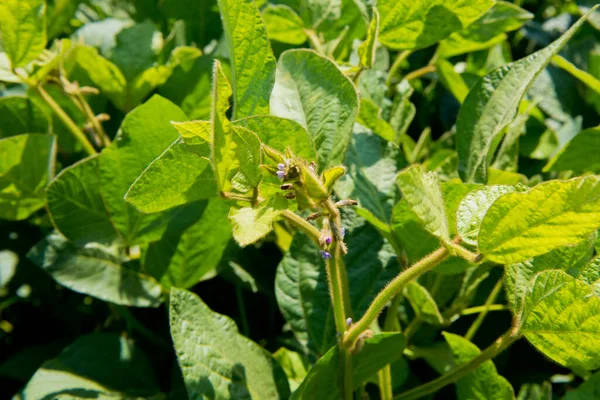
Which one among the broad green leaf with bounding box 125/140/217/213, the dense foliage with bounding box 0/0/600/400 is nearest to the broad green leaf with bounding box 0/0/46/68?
the dense foliage with bounding box 0/0/600/400

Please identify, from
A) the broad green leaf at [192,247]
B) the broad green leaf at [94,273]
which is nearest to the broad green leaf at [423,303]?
the broad green leaf at [192,247]

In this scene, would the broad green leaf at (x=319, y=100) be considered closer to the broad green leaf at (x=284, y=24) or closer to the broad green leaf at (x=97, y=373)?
the broad green leaf at (x=284, y=24)

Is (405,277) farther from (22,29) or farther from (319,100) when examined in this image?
(22,29)

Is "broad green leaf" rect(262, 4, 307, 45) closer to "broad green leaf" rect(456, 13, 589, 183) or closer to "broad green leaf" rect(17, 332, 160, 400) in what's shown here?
"broad green leaf" rect(456, 13, 589, 183)

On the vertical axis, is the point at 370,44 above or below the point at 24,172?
above

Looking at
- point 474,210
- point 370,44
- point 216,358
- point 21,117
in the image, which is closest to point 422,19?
point 370,44

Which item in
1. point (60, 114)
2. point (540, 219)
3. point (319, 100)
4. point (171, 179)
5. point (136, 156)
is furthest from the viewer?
point (60, 114)

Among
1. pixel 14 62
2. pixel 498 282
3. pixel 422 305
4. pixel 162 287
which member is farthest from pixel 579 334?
pixel 14 62
